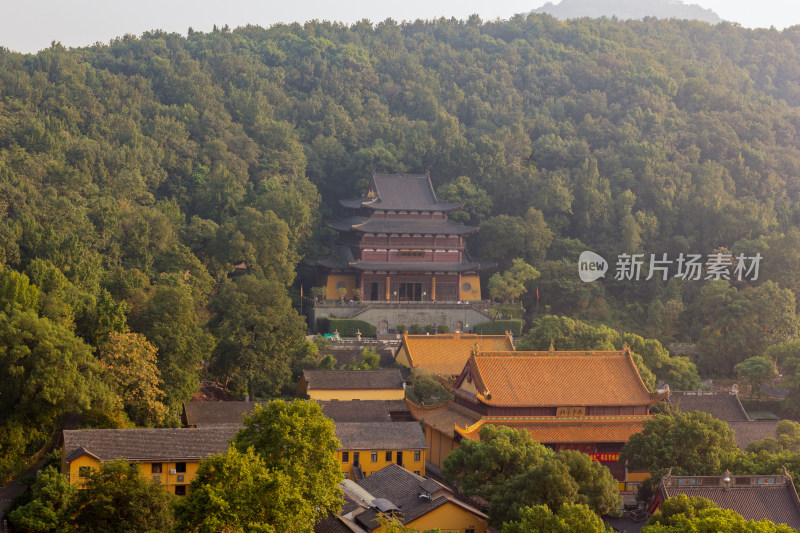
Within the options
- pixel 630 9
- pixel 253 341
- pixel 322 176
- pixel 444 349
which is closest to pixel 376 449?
pixel 253 341

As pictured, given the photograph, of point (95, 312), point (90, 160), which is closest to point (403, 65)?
point (90, 160)

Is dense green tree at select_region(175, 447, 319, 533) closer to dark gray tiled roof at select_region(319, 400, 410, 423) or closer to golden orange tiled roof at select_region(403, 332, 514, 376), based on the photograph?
dark gray tiled roof at select_region(319, 400, 410, 423)

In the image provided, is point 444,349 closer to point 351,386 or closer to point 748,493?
point 351,386

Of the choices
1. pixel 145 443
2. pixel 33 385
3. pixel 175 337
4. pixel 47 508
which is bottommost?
pixel 47 508

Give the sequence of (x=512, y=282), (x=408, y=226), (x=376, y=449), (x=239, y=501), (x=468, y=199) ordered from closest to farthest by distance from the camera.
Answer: (x=239, y=501) → (x=376, y=449) → (x=512, y=282) → (x=408, y=226) → (x=468, y=199)

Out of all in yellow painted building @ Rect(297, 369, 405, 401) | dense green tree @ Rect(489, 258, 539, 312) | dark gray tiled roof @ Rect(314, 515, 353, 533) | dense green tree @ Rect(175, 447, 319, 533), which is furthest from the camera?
dense green tree @ Rect(489, 258, 539, 312)

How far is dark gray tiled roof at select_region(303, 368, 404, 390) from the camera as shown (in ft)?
139

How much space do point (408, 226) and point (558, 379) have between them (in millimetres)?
21624

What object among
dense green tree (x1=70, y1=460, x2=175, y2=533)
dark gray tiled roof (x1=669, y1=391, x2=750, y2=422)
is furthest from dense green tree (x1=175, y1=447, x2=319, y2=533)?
dark gray tiled roof (x1=669, y1=391, x2=750, y2=422)

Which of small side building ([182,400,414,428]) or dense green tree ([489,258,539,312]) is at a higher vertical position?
dense green tree ([489,258,539,312])

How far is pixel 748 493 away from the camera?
89.4ft

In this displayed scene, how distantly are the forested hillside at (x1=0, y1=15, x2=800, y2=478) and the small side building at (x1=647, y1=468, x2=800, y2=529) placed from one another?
1778cm

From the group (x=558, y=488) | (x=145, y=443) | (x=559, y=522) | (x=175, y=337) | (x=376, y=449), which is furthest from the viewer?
(x=175, y=337)

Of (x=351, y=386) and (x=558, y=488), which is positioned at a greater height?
(x=351, y=386)
